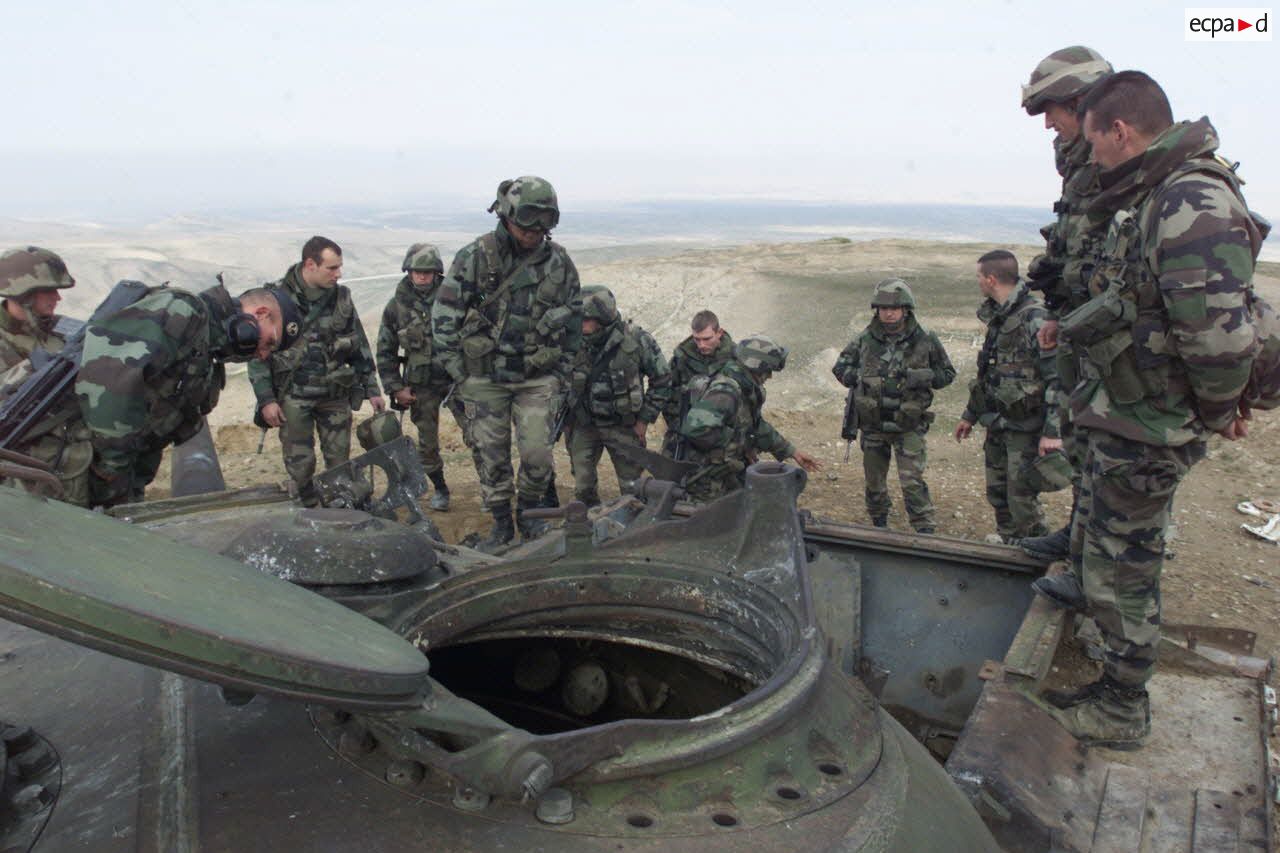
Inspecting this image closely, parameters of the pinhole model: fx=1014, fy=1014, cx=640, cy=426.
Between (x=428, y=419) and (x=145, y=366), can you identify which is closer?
(x=145, y=366)

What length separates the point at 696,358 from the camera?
765 centimetres

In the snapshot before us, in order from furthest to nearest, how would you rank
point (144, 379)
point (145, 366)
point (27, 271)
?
point (27, 271) → point (144, 379) → point (145, 366)

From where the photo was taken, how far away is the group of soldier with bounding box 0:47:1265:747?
315cm

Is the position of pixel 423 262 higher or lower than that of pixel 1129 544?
higher

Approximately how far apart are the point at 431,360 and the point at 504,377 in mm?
1873

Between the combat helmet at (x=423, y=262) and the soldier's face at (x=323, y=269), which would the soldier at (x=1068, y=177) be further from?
Answer: the combat helmet at (x=423, y=262)

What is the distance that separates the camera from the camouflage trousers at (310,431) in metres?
7.65

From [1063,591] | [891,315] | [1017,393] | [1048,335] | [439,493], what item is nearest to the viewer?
[1063,591]

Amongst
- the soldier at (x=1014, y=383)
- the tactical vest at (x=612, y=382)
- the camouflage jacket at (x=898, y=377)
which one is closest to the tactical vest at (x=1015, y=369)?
the soldier at (x=1014, y=383)

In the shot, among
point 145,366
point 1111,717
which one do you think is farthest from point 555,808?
point 145,366

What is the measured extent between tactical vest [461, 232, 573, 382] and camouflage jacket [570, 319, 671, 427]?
0.77 metres

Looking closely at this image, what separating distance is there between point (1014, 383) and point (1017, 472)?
23.5 inches

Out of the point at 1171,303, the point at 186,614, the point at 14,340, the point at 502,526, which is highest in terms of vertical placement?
the point at 1171,303

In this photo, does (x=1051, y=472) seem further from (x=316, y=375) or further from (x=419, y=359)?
(x=316, y=375)
